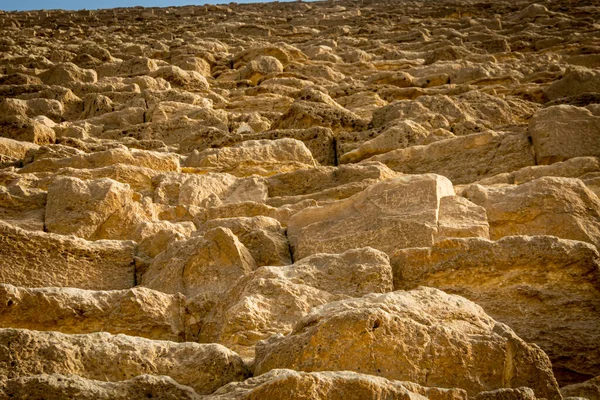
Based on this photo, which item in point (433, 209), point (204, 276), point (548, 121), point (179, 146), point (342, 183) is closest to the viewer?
point (204, 276)

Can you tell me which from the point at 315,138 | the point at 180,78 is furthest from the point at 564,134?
the point at 180,78

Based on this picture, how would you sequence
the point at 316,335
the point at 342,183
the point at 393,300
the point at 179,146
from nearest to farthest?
1. the point at 316,335
2. the point at 393,300
3. the point at 342,183
4. the point at 179,146

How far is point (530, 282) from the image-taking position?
3.79 metres

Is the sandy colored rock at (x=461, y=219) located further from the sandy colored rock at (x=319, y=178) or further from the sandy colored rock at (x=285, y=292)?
the sandy colored rock at (x=319, y=178)

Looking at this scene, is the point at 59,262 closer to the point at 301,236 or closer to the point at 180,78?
the point at 301,236

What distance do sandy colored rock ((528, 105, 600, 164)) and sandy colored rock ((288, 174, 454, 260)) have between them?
176 centimetres

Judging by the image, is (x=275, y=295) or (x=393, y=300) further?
(x=275, y=295)

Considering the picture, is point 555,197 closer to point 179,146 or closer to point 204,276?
point 204,276

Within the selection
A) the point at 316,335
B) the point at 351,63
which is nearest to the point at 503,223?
the point at 316,335

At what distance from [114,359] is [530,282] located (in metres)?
1.93

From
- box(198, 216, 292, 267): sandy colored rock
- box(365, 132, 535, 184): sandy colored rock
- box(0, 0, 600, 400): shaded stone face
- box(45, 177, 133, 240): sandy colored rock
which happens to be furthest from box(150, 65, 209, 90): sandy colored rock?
box(198, 216, 292, 267): sandy colored rock

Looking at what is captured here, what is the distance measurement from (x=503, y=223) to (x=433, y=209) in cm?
42

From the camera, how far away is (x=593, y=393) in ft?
9.36

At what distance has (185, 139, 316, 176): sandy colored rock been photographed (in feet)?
22.4
